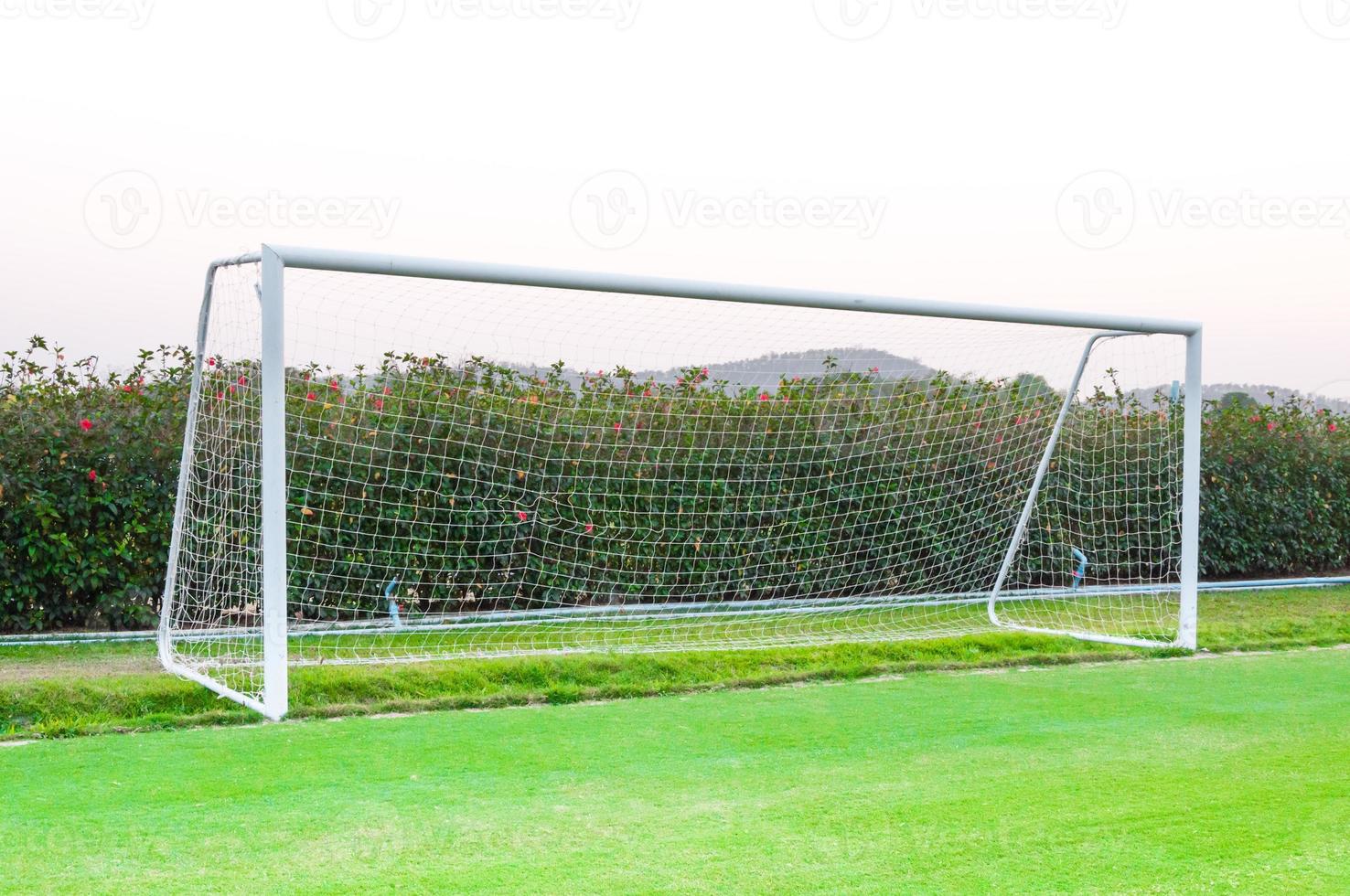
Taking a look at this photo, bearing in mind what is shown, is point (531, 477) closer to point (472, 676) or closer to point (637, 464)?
point (637, 464)

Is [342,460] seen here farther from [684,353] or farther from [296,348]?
[684,353]

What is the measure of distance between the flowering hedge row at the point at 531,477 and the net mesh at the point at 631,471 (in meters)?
0.02

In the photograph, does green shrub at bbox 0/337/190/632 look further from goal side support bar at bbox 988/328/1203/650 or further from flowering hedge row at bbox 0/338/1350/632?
goal side support bar at bbox 988/328/1203/650

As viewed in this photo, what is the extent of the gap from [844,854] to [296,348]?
3.98 meters

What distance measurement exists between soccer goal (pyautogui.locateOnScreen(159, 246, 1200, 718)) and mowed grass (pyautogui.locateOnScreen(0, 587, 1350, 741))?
0.83 ft

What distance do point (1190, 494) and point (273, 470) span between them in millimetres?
5645

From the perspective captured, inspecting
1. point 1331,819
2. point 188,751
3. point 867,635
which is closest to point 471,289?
point 188,751

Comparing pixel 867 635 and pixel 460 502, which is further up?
pixel 460 502

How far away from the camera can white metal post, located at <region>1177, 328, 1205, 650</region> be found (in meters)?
7.79

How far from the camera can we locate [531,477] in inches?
327

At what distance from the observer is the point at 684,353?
7625 mm

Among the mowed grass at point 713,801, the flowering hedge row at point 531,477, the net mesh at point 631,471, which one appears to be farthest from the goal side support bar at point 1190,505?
the mowed grass at point 713,801

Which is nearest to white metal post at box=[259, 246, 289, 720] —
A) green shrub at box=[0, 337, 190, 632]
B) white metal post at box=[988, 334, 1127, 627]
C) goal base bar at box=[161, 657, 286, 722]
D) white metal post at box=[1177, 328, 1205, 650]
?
goal base bar at box=[161, 657, 286, 722]

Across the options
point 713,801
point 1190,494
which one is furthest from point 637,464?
point 713,801
